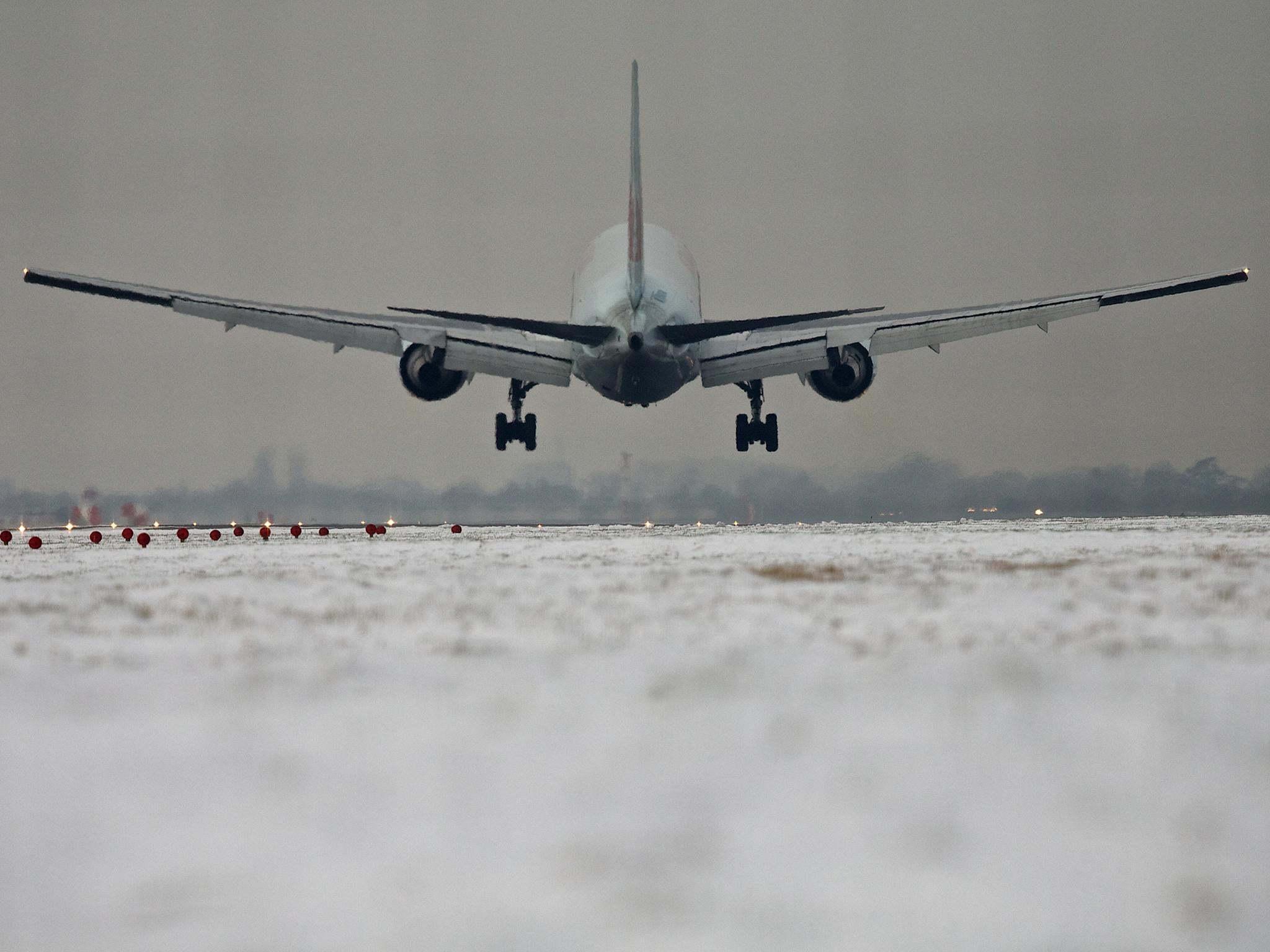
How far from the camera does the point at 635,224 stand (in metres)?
41.3

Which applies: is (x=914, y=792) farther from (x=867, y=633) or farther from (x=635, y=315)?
(x=635, y=315)

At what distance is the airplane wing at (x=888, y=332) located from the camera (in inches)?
1426

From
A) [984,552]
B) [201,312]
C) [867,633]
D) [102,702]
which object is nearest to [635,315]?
[201,312]

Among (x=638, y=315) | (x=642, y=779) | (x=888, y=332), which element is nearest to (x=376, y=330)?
(x=638, y=315)

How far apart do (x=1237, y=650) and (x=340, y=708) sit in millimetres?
5374

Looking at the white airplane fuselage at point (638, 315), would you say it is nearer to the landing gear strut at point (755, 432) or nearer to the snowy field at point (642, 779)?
the landing gear strut at point (755, 432)

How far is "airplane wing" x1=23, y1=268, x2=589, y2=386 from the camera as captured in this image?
3594cm

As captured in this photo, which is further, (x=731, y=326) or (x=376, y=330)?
(x=376, y=330)

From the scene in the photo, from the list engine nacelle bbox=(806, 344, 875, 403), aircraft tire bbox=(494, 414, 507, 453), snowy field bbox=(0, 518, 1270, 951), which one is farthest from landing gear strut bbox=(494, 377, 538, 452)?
snowy field bbox=(0, 518, 1270, 951)

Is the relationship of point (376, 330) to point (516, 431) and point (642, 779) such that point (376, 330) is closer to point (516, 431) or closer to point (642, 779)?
point (516, 431)

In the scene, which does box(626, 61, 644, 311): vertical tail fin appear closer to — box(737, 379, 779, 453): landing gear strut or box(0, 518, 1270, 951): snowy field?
box(737, 379, 779, 453): landing gear strut

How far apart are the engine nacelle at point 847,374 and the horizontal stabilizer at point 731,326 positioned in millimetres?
4160

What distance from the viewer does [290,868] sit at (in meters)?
3.44

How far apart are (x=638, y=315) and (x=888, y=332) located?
8.42m
